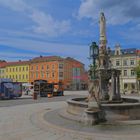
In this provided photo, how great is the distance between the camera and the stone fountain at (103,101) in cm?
1338

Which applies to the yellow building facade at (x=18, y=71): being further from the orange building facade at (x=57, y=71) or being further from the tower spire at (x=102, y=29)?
the tower spire at (x=102, y=29)

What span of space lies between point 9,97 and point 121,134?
30.0 meters

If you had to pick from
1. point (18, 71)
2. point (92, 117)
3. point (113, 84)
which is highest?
point (18, 71)

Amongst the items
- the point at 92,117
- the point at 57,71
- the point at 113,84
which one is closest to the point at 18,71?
the point at 57,71

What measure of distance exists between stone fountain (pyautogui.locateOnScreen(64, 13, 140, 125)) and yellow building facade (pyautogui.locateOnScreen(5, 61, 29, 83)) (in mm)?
85401

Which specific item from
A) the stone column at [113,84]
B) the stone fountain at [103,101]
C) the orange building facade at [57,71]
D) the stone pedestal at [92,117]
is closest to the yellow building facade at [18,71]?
the orange building facade at [57,71]

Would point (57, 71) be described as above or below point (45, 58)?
below

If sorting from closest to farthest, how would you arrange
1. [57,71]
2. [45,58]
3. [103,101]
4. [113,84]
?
[103,101]
[113,84]
[57,71]
[45,58]

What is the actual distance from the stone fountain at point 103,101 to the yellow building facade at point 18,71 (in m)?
85.4

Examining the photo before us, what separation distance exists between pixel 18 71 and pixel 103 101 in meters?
90.5

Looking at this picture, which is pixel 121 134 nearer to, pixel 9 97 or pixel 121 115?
pixel 121 115

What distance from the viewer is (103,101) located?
691 inches

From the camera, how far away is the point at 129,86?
78250mm

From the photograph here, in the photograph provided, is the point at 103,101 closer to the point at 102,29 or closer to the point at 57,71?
the point at 102,29
